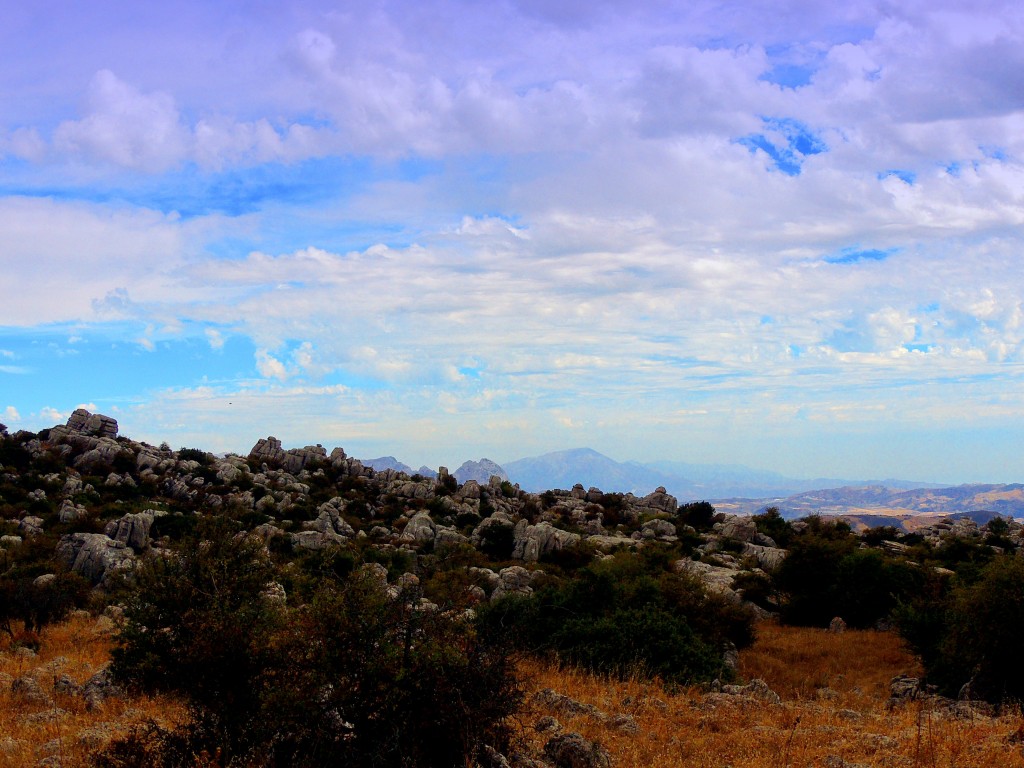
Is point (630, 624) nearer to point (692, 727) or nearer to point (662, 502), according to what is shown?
point (692, 727)

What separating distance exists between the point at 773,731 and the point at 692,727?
1333 millimetres

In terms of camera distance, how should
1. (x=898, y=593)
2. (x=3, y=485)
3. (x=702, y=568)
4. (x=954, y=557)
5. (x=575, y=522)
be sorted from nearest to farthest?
(x=898, y=593), (x=702, y=568), (x=954, y=557), (x=3, y=485), (x=575, y=522)

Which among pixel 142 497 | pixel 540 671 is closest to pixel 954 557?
pixel 540 671

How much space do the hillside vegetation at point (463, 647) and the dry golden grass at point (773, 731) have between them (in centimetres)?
8

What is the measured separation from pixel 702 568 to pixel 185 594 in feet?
101

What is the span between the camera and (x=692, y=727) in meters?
12.3

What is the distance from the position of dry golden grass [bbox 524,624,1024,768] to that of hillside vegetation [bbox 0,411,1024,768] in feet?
0.27

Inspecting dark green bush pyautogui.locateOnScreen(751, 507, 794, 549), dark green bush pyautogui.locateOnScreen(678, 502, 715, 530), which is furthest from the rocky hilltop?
dark green bush pyautogui.locateOnScreen(751, 507, 794, 549)

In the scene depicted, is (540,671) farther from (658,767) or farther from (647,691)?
(658,767)

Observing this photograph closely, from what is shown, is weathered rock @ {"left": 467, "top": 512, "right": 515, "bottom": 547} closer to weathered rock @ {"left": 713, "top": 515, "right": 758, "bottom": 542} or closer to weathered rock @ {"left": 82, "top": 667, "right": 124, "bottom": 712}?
weathered rock @ {"left": 713, "top": 515, "right": 758, "bottom": 542}

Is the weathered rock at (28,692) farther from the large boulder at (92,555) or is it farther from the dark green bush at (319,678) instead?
the large boulder at (92,555)

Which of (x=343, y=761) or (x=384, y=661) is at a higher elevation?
(x=384, y=661)

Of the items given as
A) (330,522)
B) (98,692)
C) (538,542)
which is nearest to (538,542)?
(538,542)

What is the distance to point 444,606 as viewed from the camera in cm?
919
